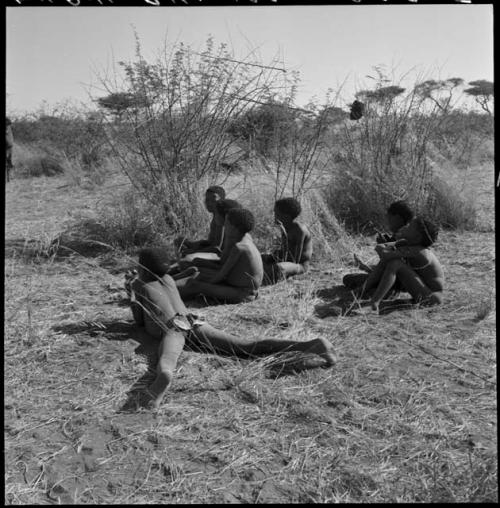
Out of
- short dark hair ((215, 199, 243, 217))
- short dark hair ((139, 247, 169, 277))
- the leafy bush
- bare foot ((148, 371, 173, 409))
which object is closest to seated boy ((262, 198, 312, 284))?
short dark hair ((215, 199, 243, 217))

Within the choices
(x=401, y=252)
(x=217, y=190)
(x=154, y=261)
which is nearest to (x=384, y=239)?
(x=401, y=252)

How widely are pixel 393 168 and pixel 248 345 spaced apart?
184 inches

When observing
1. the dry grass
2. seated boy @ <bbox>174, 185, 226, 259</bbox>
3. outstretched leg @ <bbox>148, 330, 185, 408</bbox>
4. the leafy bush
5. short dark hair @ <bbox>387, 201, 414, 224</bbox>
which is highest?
the leafy bush

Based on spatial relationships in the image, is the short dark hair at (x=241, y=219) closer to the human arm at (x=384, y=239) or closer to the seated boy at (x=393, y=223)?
the seated boy at (x=393, y=223)

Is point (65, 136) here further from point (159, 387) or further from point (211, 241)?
point (159, 387)

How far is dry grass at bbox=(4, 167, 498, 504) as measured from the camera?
2.56 m

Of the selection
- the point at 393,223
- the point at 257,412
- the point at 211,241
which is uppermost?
the point at 393,223

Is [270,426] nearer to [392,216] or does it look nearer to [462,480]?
[462,480]

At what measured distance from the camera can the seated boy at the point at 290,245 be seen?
18.5 ft

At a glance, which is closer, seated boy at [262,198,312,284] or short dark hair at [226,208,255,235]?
short dark hair at [226,208,255,235]

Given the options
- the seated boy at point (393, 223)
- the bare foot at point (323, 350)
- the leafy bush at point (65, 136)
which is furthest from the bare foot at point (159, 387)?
the leafy bush at point (65, 136)

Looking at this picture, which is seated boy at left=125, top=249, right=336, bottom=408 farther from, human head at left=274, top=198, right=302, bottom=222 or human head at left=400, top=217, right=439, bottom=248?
human head at left=274, top=198, right=302, bottom=222

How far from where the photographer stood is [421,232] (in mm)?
4902

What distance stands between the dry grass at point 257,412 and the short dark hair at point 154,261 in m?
0.50
